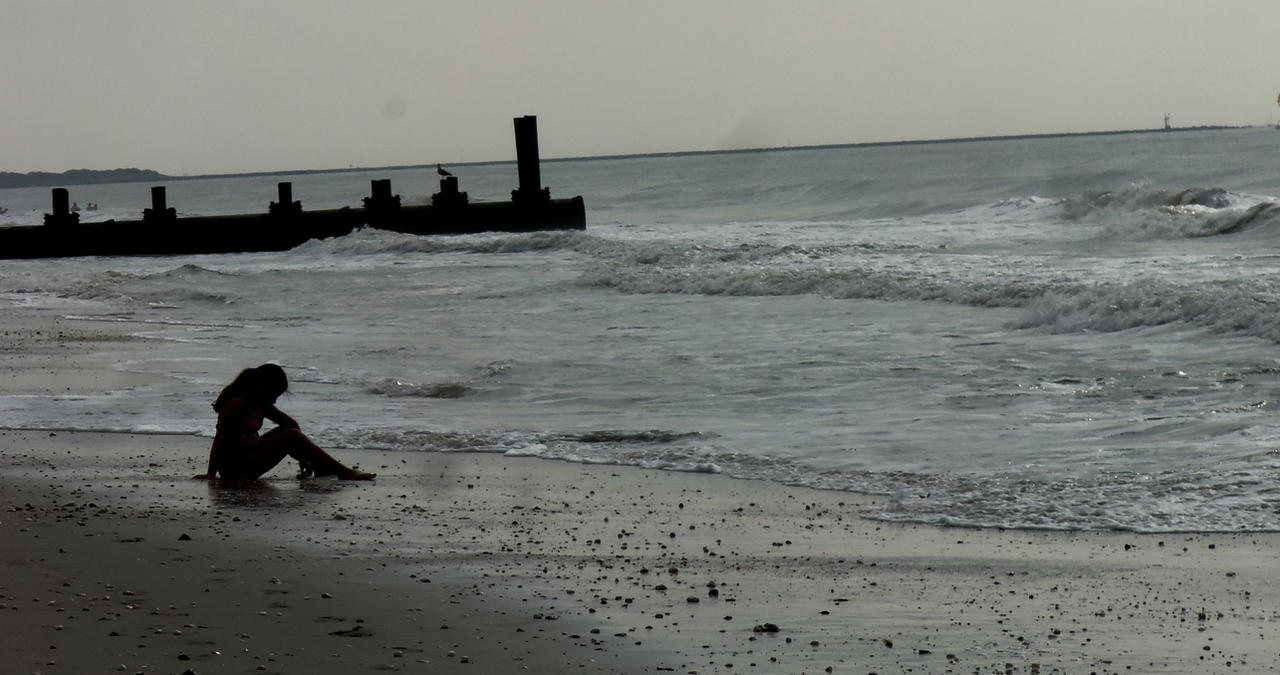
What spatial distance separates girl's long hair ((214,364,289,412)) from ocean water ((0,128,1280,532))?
0.81 metres

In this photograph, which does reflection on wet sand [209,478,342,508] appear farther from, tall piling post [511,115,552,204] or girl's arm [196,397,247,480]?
tall piling post [511,115,552,204]

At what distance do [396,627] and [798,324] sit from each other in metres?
10.1

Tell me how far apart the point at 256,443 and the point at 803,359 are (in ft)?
16.5

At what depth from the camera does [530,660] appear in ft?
13.1

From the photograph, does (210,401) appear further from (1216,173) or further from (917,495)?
(1216,173)


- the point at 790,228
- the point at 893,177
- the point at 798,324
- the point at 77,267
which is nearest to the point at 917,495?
the point at 798,324

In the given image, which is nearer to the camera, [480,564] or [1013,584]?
[1013,584]

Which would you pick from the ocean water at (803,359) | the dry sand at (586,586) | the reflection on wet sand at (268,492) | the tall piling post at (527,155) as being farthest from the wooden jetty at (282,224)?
the dry sand at (586,586)

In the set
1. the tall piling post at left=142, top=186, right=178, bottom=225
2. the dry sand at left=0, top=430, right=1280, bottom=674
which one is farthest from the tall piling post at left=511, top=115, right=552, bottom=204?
the dry sand at left=0, top=430, right=1280, bottom=674

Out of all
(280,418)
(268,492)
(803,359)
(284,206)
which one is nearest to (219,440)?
(280,418)

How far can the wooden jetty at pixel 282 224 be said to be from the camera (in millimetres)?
30312

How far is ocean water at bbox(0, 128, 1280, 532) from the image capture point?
6945 millimetres

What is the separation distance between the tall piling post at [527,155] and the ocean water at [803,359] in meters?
3.98

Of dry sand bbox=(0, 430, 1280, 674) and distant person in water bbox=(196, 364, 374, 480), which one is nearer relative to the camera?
dry sand bbox=(0, 430, 1280, 674)
